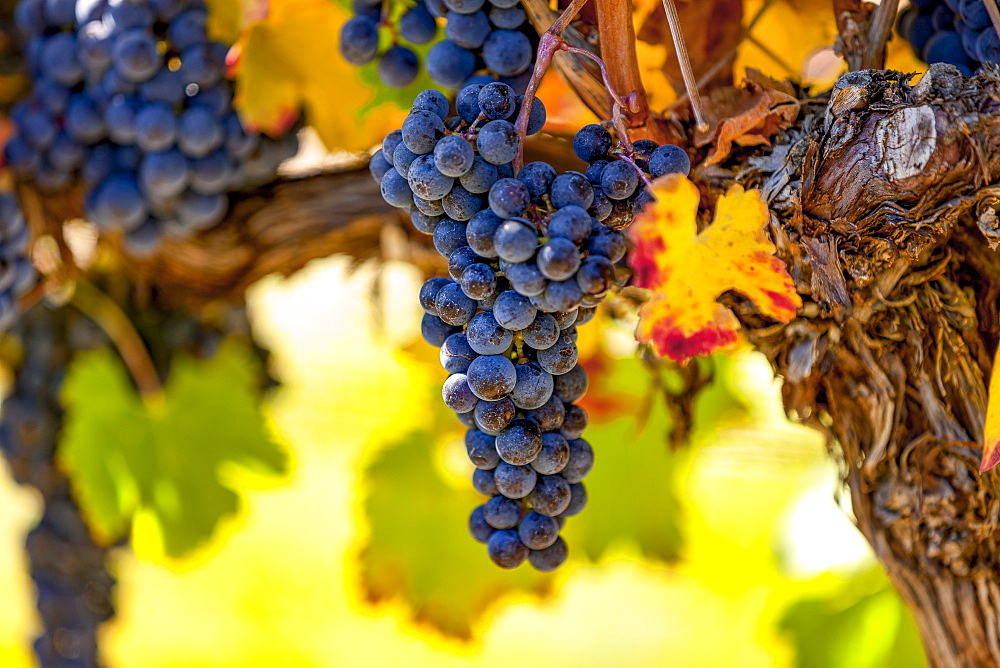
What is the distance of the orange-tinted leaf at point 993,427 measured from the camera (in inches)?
15.8

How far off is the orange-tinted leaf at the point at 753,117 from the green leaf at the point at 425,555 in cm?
63

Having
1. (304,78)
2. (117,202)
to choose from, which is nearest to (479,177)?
(304,78)

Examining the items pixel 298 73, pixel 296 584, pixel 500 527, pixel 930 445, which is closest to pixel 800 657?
pixel 930 445

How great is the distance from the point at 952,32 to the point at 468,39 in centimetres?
29

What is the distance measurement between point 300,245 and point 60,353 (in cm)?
40

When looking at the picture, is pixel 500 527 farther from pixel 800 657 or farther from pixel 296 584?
pixel 296 584

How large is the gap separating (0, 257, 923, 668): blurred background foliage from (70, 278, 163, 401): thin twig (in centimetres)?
17

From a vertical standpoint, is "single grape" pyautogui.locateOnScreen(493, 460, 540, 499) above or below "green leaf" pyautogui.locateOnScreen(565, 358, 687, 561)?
below

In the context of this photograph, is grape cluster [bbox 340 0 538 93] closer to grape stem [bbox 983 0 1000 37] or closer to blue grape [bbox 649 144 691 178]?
blue grape [bbox 649 144 691 178]

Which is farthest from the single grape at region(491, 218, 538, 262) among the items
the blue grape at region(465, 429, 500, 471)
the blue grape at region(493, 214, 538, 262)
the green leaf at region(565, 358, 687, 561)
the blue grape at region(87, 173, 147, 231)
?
the green leaf at region(565, 358, 687, 561)

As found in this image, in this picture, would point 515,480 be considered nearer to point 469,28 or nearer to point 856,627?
point 469,28

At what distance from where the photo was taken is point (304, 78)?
2.19ft

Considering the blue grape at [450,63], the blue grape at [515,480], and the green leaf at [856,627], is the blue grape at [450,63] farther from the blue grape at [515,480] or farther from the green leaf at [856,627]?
the green leaf at [856,627]

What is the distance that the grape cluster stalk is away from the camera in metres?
0.34
